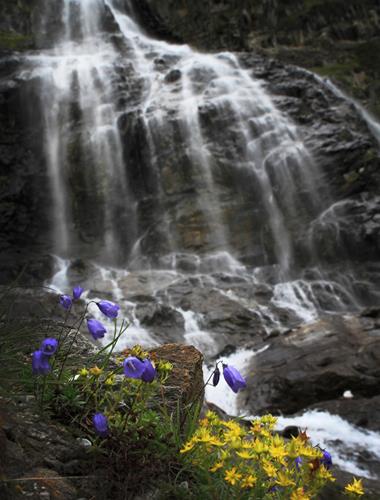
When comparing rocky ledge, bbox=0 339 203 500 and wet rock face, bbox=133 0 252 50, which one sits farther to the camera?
wet rock face, bbox=133 0 252 50

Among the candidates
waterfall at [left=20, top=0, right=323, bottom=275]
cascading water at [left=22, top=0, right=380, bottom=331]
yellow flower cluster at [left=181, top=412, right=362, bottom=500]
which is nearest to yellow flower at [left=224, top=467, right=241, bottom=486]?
yellow flower cluster at [left=181, top=412, right=362, bottom=500]

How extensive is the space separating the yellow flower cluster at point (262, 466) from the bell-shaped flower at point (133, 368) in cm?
32

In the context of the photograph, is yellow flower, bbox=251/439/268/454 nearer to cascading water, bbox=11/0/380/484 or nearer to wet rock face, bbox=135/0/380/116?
cascading water, bbox=11/0/380/484

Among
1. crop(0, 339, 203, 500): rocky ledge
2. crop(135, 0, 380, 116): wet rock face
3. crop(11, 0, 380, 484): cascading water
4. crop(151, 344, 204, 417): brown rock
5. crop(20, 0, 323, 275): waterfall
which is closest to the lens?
crop(0, 339, 203, 500): rocky ledge

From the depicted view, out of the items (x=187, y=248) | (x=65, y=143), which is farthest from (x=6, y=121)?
(x=187, y=248)

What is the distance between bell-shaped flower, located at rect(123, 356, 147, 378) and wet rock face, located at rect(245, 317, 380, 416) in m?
5.08

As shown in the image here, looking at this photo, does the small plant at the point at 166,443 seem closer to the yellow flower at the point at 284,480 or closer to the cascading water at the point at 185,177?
the yellow flower at the point at 284,480

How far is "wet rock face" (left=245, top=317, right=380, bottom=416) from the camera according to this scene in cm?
641

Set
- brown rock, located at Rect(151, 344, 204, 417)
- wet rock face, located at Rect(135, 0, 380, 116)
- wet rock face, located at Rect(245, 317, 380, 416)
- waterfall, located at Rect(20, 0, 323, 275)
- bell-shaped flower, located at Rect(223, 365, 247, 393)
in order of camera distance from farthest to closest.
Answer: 1. wet rock face, located at Rect(135, 0, 380, 116)
2. waterfall, located at Rect(20, 0, 323, 275)
3. wet rock face, located at Rect(245, 317, 380, 416)
4. brown rock, located at Rect(151, 344, 204, 417)
5. bell-shaped flower, located at Rect(223, 365, 247, 393)

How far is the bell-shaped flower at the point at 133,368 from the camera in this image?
5.39 ft

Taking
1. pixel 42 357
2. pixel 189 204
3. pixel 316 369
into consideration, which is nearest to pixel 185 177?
pixel 189 204

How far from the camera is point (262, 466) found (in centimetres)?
167

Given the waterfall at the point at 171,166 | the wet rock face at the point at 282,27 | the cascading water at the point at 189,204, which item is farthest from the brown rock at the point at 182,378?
the wet rock face at the point at 282,27

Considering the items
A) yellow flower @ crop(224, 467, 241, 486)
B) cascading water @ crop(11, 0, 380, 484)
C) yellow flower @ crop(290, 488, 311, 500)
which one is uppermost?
yellow flower @ crop(224, 467, 241, 486)
